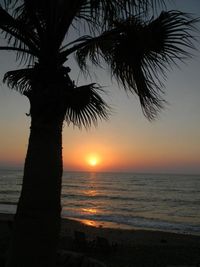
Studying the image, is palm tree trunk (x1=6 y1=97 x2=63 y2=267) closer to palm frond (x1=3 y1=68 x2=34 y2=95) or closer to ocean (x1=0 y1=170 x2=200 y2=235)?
palm frond (x1=3 y1=68 x2=34 y2=95)

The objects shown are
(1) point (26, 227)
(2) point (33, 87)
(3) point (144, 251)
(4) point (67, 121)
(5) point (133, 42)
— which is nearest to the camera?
(1) point (26, 227)

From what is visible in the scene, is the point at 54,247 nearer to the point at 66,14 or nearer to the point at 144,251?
the point at 66,14

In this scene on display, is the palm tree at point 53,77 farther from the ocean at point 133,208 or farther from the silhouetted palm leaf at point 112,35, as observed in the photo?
the ocean at point 133,208

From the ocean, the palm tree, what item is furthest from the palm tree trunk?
the ocean

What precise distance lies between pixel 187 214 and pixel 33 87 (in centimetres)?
2792

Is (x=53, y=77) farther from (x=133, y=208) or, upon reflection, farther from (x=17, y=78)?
(x=133, y=208)

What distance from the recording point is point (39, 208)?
3373 millimetres

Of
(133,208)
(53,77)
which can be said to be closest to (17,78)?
(53,77)

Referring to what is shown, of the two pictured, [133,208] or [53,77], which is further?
[133,208]

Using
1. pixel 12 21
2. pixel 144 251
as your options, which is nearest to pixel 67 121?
pixel 12 21

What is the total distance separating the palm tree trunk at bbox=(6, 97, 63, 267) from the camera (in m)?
3.37

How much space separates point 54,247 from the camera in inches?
137

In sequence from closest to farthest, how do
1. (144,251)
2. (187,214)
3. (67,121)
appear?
(67,121), (144,251), (187,214)

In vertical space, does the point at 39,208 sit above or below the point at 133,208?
above
